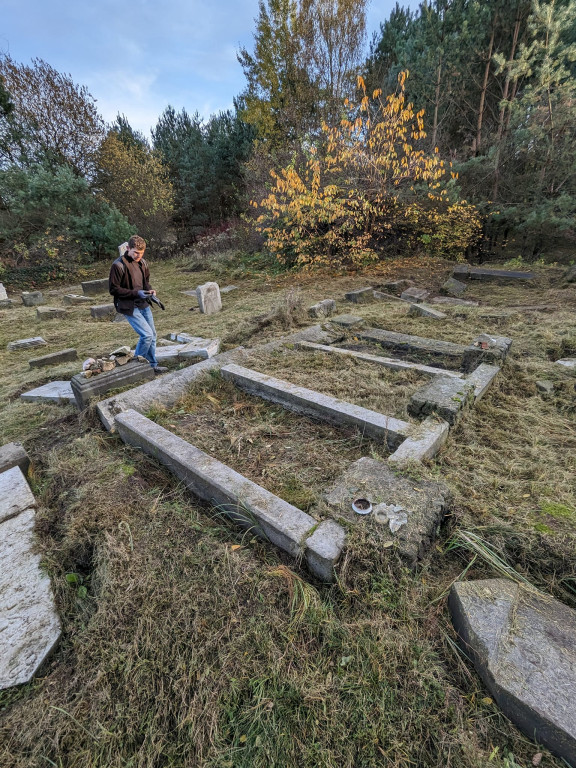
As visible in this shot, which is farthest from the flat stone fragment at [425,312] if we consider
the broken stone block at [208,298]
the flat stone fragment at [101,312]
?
the flat stone fragment at [101,312]

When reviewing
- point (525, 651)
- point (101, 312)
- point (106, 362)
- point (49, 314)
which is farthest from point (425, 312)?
point (49, 314)

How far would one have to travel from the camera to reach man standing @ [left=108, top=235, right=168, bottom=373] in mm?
3963

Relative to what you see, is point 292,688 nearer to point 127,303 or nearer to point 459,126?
point 127,303

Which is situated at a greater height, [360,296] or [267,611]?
[360,296]

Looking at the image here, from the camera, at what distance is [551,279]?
25.8 feet

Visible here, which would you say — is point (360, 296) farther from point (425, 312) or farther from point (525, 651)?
point (525, 651)

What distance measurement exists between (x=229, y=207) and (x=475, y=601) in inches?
949

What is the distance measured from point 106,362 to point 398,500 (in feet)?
11.3

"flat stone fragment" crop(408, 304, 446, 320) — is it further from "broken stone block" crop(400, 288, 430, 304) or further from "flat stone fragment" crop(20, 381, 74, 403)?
"flat stone fragment" crop(20, 381, 74, 403)

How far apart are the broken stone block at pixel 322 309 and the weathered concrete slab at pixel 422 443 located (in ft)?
12.4

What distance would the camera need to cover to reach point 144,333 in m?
4.11

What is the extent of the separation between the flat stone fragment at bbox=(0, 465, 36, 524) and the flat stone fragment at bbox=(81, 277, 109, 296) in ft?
33.9

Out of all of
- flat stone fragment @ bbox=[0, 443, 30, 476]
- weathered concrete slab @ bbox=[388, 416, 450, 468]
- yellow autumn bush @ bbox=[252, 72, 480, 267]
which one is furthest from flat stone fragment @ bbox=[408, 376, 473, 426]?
yellow autumn bush @ bbox=[252, 72, 480, 267]

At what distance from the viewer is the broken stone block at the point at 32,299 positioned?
1006 centimetres
